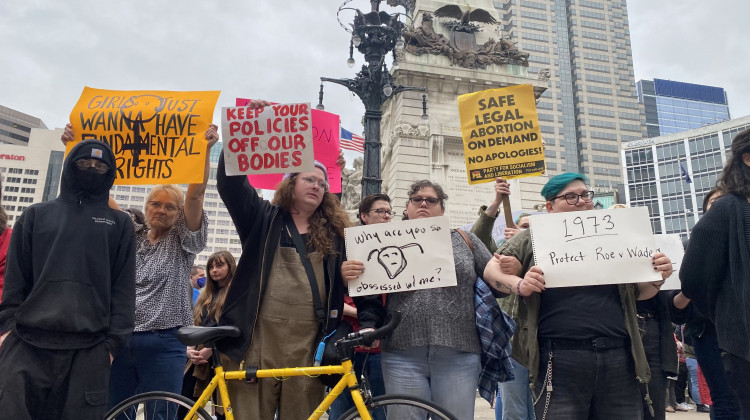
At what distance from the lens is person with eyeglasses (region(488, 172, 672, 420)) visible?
9.66 feet

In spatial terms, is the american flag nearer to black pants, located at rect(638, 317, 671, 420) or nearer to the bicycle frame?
black pants, located at rect(638, 317, 671, 420)

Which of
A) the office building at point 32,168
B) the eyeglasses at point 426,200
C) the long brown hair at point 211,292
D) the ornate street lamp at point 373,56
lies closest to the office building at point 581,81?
the office building at point 32,168

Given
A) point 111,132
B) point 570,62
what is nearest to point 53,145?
point 570,62

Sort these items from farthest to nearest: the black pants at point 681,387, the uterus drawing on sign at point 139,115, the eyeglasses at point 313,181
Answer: the black pants at point 681,387 → the uterus drawing on sign at point 139,115 → the eyeglasses at point 313,181

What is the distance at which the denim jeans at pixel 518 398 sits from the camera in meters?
4.77

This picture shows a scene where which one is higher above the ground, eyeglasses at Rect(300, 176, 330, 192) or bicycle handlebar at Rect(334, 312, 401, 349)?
eyeglasses at Rect(300, 176, 330, 192)

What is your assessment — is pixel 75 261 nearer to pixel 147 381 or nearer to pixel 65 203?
pixel 65 203

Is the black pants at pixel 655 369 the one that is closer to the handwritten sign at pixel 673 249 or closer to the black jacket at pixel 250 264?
the handwritten sign at pixel 673 249

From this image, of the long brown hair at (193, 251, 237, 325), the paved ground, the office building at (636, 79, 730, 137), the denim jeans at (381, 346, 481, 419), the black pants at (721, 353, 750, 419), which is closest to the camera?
the black pants at (721, 353, 750, 419)

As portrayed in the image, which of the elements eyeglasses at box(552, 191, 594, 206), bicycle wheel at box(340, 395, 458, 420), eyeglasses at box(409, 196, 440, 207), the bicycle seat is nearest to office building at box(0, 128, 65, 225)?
the bicycle seat

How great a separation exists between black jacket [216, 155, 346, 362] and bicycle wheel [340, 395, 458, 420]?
1.72 feet

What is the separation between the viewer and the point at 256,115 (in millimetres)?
3746

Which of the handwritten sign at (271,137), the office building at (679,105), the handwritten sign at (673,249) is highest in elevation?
the office building at (679,105)

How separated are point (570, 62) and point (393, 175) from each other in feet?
331
